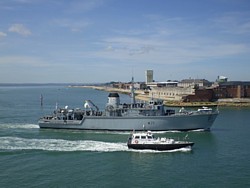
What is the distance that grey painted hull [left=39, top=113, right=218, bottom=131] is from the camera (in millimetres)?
40469

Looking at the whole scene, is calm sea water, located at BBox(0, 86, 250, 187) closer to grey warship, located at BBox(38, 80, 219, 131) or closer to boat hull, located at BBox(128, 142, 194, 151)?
boat hull, located at BBox(128, 142, 194, 151)

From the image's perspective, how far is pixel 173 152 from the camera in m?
30.2

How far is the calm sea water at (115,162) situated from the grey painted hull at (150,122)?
1565 millimetres

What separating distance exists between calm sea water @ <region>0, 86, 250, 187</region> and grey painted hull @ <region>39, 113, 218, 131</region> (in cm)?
Result: 156

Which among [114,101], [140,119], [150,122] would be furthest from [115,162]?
[114,101]

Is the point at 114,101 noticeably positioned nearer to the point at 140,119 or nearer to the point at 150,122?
the point at 140,119

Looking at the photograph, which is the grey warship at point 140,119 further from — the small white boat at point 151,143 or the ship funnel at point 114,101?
the small white boat at point 151,143

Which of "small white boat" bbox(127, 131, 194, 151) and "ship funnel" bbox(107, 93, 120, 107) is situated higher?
"ship funnel" bbox(107, 93, 120, 107)

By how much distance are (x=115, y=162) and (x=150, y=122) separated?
13569 millimetres

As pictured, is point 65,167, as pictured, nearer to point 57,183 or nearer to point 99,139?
point 57,183

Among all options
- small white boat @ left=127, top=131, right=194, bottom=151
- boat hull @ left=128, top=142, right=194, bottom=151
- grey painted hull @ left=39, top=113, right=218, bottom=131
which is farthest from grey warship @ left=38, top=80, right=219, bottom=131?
boat hull @ left=128, top=142, right=194, bottom=151

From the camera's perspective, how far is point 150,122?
133 feet

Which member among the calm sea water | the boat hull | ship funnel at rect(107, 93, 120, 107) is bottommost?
the calm sea water

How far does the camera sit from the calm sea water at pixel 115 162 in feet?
75.9
